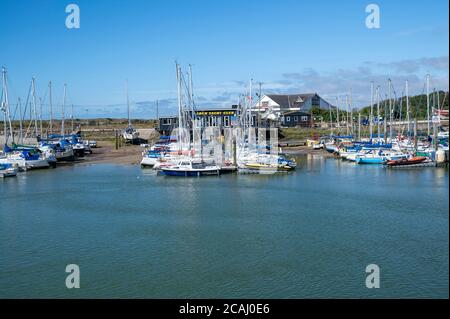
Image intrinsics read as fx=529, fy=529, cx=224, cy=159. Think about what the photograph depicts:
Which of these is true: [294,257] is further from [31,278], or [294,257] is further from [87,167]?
[87,167]

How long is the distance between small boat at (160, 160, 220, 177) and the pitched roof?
1845 inches

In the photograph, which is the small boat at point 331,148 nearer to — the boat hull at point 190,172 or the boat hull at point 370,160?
the boat hull at point 370,160

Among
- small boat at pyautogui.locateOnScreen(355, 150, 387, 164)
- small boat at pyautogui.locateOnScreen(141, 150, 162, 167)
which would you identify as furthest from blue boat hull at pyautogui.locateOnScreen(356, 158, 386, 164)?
small boat at pyautogui.locateOnScreen(141, 150, 162, 167)

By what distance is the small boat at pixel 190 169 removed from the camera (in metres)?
40.2

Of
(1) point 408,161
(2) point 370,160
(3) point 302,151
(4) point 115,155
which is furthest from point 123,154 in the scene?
(1) point 408,161

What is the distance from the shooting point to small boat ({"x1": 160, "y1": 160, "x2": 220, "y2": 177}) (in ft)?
132

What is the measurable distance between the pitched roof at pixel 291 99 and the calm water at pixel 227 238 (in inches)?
1920

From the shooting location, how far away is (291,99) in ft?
286

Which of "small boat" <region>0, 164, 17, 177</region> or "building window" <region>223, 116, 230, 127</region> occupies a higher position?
"building window" <region>223, 116, 230, 127</region>

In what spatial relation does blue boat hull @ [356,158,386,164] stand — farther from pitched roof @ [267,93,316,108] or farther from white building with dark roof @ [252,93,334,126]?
pitched roof @ [267,93,316,108]

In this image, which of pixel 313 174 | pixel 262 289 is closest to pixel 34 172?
pixel 313 174

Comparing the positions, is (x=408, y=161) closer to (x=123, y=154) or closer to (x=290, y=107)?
(x=123, y=154)

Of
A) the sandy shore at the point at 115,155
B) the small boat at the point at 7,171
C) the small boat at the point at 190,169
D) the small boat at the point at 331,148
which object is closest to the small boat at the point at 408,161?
the small boat at the point at 331,148
